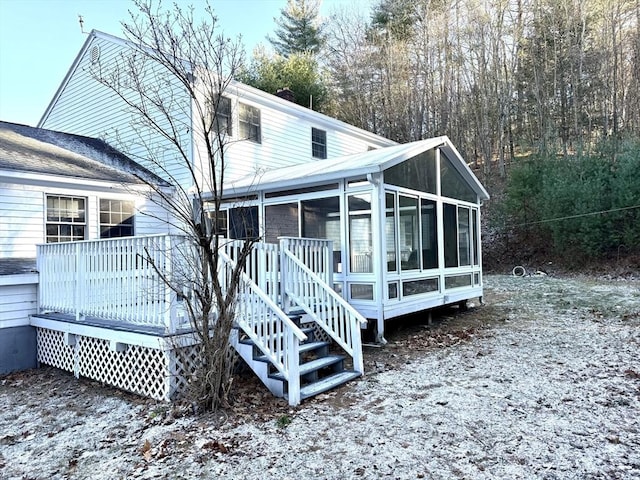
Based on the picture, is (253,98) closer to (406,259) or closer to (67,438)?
(406,259)

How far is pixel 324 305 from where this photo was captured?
19.0 feet

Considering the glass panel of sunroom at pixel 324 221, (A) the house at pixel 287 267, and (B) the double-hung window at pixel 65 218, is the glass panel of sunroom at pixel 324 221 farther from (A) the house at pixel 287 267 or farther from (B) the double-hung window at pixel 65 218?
(B) the double-hung window at pixel 65 218

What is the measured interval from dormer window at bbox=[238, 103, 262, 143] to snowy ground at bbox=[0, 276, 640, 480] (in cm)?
716

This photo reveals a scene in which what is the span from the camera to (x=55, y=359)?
6.27 m

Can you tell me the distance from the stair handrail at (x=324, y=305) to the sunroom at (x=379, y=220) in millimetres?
1044

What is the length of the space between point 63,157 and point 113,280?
538cm

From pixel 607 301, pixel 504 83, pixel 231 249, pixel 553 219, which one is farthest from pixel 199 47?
pixel 504 83

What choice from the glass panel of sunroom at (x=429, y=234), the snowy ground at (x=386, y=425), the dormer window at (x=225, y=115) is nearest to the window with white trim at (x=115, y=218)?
the dormer window at (x=225, y=115)

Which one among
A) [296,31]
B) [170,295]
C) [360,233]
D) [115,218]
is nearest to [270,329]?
[170,295]

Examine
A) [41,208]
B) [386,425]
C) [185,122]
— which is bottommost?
[386,425]

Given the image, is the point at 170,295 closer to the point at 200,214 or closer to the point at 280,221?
the point at 200,214

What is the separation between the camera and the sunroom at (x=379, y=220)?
22.7 ft

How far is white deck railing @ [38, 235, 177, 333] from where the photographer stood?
4.71 metres

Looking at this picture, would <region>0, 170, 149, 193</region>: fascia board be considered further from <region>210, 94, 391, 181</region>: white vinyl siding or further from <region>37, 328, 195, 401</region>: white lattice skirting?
<region>37, 328, 195, 401</region>: white lattice skirting
